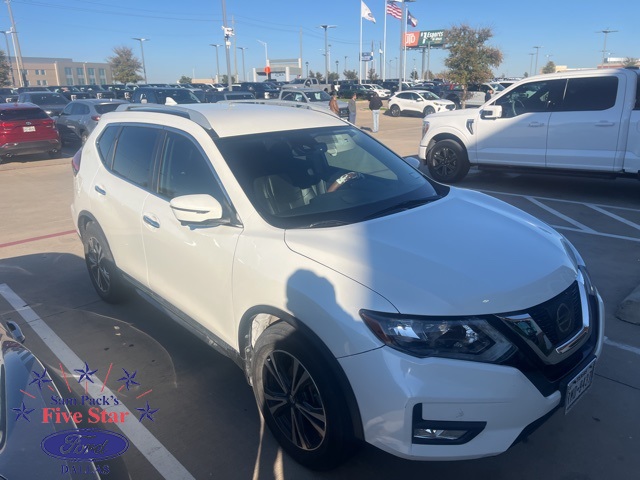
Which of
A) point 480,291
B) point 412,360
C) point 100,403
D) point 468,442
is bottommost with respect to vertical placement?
point 100,403

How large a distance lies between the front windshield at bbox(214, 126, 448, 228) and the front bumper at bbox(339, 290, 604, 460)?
1025mm

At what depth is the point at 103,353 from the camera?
4.02 meters

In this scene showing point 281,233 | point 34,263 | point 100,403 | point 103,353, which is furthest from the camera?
point 34,263

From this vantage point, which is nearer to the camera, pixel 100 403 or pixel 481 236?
pixel 481 236

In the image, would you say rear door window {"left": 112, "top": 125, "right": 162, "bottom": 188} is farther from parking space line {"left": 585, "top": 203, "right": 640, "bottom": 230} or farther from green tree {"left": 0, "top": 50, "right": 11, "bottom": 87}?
green tree {"left": 0, "top": 50, "right": 11, "bottom": 87}

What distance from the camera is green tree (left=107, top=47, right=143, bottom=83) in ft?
216

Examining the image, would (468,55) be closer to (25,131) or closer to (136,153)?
(25,131)

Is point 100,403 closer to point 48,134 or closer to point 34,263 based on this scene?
point 34,263

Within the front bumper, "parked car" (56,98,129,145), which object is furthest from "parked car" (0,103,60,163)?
the front bumper

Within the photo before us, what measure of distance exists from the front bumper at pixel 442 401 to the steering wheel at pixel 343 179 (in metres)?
1.49

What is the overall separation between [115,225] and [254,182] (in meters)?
1.67

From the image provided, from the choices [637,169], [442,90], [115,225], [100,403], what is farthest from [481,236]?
[442,90]

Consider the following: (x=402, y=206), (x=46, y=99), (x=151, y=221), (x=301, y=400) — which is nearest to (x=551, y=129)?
(x=402, y=206)

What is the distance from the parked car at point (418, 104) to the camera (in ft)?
95.2
